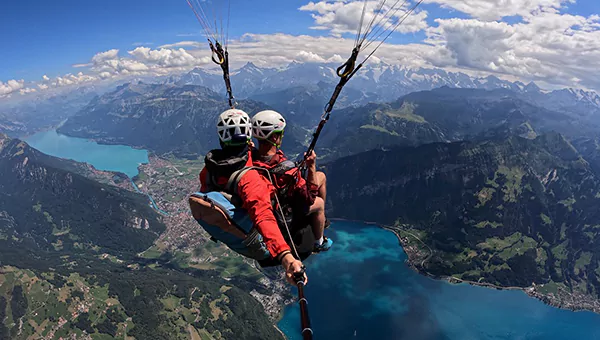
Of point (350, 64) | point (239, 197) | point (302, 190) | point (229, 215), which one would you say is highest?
point (350, 64)

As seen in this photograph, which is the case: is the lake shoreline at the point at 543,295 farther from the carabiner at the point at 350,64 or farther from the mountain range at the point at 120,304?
the carabiner at the point at 350,64

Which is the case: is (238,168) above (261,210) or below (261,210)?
above

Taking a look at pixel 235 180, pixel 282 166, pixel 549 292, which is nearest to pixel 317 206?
pixel 282 166

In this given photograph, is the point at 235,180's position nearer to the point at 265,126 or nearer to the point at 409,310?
the point at 265,126

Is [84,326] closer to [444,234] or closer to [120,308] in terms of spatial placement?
[120,308]

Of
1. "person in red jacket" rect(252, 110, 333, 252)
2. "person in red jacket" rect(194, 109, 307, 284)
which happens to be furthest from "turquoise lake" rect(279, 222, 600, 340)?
"person in red jacket" rect(194, 109, 307, 284)

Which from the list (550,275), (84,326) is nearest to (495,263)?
(550,275)

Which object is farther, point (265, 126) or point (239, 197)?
point (265, 126)
